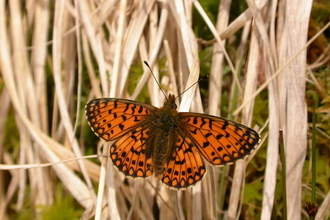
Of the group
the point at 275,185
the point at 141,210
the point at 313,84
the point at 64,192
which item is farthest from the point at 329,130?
the point at 64,192

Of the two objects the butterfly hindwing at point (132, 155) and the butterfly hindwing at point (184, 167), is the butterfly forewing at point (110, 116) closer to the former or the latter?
the butterfly hindwing at point (132, 155)

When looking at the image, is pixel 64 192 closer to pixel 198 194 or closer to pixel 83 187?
pixel 83 187

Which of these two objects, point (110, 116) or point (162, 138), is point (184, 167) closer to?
point (162, 138)

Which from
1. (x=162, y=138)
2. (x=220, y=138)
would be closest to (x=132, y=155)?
(x=162, y=138)

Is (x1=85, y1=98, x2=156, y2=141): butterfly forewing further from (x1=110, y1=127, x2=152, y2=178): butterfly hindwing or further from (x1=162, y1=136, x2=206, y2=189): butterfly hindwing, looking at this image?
(x1=162, y1=136, x2=206, y2=189): butterfly hindwing

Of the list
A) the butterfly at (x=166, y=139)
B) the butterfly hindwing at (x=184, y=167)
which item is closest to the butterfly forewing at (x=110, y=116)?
the butterfly at (x=166, y=139)

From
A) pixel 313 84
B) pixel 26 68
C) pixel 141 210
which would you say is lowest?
pixel 141 210
